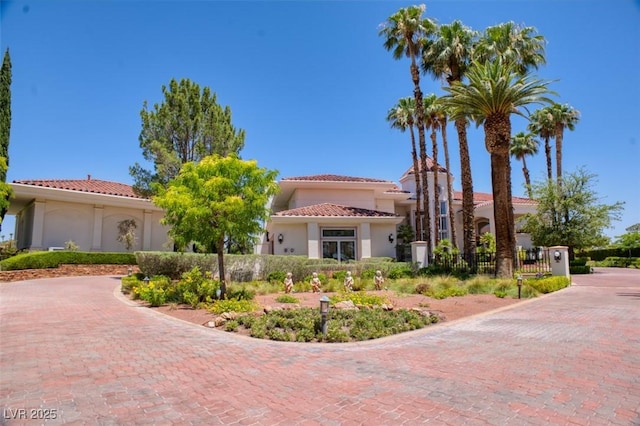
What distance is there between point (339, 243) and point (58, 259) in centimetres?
1740

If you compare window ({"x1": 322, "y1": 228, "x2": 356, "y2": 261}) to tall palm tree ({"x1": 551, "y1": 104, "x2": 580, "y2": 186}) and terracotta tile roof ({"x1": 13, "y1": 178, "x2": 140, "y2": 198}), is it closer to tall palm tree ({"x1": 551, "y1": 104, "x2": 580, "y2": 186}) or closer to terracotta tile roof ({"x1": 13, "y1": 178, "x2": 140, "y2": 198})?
terracotta tile roof ({"x1": 13, "y1": 178, "x2": 140, "y2": 198})

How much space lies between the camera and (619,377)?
5867mm

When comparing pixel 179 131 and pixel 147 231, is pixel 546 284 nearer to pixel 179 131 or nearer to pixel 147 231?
pixel 179 131

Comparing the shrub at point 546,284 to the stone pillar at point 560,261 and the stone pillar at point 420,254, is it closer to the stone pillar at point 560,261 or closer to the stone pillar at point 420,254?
the stone pillar at point 560,261

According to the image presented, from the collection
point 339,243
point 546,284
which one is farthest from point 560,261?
point 339,243

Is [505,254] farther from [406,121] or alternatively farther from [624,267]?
[624,267]

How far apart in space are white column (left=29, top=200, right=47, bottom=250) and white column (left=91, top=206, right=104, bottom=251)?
123 inches

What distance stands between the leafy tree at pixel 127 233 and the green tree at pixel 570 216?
30.4 meters

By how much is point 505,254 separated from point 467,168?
6.04 metres

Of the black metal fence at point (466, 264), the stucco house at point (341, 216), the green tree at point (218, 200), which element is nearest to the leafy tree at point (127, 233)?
the stucco house at point (341, 216)

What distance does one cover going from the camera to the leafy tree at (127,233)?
2770 centimetres

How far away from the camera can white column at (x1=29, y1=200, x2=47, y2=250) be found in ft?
84.0

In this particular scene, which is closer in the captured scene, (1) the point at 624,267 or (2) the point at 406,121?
(2) the point at 406,121

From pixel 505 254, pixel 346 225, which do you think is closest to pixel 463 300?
pixel 505 254
